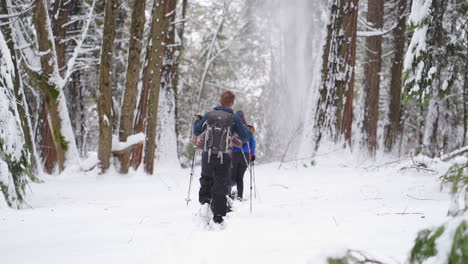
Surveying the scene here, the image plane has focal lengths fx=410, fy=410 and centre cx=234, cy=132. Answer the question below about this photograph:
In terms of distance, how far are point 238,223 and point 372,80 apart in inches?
423

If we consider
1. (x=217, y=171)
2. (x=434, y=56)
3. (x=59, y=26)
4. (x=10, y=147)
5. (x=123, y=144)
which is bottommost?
(x=123, y=144)

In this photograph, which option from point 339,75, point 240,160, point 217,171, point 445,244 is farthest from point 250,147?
point 445,244

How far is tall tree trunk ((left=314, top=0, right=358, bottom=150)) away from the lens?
10633 millimetres

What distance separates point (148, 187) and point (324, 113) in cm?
488

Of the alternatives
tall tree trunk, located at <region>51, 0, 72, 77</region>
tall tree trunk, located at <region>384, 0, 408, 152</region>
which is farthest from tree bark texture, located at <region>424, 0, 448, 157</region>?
tall tree trunk, located at <region>51, 0, 72, 77</region>

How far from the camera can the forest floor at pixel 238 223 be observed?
3.40 meters

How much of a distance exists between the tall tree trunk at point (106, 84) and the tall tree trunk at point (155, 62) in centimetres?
153

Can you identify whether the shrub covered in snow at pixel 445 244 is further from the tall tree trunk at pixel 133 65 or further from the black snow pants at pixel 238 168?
the tall tree trunk at pixel 133 65

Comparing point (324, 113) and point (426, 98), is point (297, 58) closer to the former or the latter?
point (324, 113)

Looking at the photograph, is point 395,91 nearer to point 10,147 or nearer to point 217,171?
point 217,171

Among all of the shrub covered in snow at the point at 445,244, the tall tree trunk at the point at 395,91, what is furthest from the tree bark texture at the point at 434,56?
the shrub covered in snow at the point at 445,244

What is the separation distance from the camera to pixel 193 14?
24.1 m

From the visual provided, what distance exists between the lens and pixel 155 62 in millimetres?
11266

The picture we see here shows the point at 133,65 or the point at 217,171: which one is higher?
the point at 133,65
